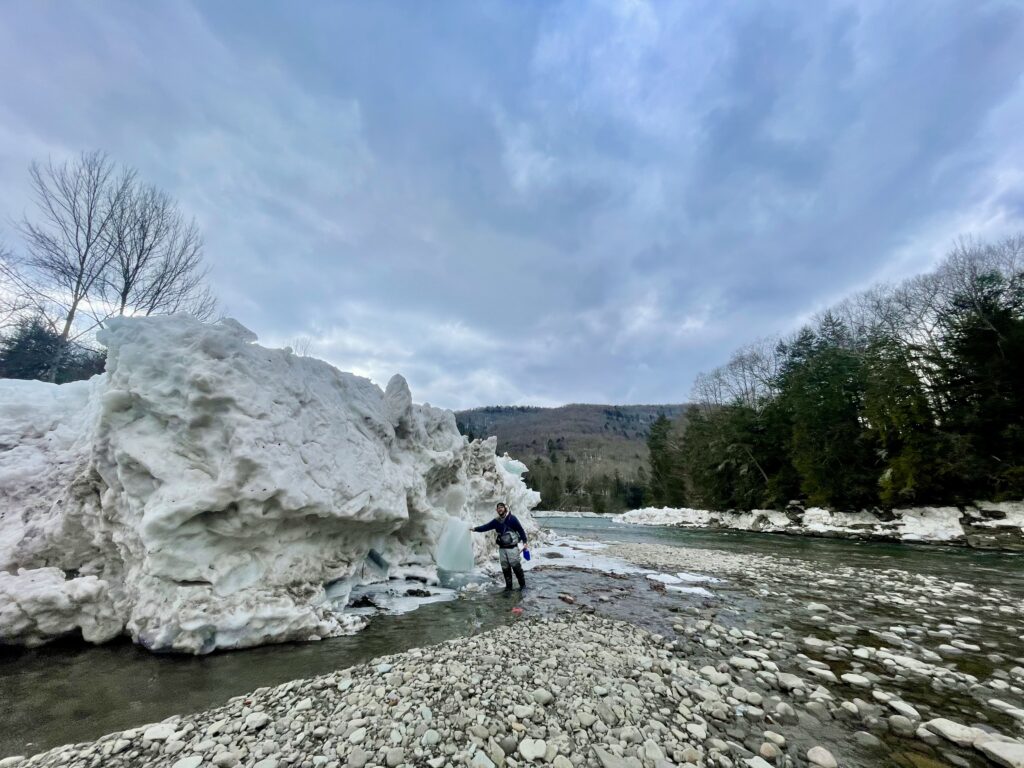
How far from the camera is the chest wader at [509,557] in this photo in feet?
30.8

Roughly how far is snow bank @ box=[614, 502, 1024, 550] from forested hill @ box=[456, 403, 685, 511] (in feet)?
92.2

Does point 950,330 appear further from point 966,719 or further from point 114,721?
point 114,721

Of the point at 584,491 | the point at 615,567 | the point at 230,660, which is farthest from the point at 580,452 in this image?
the point at 230,660

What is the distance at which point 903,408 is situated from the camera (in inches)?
924

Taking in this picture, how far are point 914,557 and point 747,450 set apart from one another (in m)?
23.2

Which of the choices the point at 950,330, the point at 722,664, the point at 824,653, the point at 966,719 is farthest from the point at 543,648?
the point at 950,330

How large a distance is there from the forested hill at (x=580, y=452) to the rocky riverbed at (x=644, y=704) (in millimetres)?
34237

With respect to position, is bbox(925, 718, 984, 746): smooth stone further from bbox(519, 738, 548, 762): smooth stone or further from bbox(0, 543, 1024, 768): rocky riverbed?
bbox(519, 738, 548, 762): smooth stone

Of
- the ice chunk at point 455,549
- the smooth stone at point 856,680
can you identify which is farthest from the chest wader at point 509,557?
the smooth stone at point 856,680

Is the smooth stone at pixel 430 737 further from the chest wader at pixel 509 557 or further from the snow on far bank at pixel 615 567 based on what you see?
the snow on far bank at pixel 615 567

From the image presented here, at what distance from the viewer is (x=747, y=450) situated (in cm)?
3697

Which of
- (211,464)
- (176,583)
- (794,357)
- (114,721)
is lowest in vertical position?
(114,721)

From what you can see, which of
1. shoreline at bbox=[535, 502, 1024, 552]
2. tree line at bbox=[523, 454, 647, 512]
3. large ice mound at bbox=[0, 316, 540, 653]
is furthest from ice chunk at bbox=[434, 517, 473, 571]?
tree line at bbox=[523, 454, 647, 512]

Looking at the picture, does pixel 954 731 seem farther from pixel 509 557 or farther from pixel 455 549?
pixel 455 549
